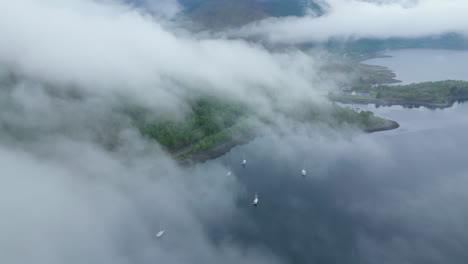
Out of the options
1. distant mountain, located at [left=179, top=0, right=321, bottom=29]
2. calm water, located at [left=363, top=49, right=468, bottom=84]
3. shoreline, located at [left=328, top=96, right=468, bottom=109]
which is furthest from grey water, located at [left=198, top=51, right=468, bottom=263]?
distant mountain, located at [left=179, top=0, right=321, bottom=29]

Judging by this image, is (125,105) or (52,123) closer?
(52,123)

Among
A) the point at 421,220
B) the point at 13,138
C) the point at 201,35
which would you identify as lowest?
the point at 13,138

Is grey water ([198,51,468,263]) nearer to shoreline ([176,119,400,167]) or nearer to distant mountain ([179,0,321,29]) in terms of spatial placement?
shoreline ([176,119,400,167])

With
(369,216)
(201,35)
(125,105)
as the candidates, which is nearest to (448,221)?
(369,216)

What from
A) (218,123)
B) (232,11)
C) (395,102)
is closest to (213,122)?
(218,123)

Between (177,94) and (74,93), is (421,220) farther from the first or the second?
(74,93)

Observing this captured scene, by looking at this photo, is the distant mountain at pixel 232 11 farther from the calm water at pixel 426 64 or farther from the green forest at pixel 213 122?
the green forest at pixel 213 122

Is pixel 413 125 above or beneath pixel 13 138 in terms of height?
above

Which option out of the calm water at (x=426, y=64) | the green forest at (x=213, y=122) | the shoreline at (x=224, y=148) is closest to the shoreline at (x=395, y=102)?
the shoreline at (x=224, y=148)
